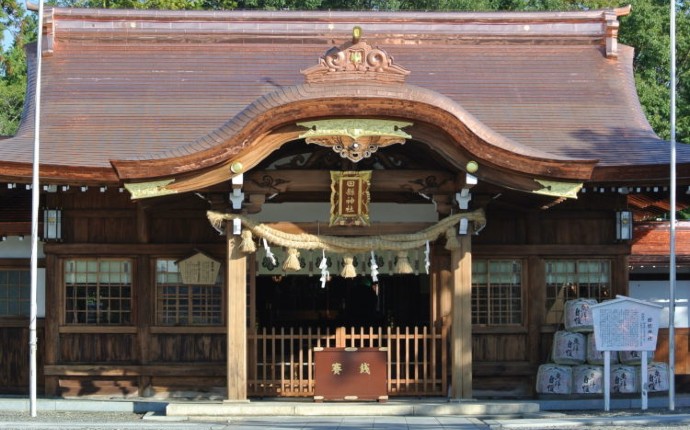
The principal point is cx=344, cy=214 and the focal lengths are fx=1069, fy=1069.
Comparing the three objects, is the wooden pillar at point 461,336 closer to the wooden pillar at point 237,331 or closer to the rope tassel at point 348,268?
the rope tassel at point 348,268

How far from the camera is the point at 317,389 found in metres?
14.9

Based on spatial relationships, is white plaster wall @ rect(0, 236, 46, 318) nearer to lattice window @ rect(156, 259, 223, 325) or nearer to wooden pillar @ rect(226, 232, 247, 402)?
lattice window @ rect(156, 259, 223, 325)

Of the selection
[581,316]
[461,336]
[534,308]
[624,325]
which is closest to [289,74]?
[534,308]

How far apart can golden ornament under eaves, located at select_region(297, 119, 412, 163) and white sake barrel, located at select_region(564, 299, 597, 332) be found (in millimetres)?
4028

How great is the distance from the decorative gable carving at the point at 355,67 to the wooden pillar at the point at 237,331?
8.82 feet

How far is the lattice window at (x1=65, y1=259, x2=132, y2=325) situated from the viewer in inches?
650

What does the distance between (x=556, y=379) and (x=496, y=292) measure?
5.48ft

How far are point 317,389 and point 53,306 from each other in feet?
14.7

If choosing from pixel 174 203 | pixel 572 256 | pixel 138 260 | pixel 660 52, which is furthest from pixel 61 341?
pixel 660 52

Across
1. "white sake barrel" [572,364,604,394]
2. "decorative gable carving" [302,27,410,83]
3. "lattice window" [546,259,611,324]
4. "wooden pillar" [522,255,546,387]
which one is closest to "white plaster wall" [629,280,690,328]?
"lattice window" [546,259,611,324]

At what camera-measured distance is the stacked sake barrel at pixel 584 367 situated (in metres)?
15.7

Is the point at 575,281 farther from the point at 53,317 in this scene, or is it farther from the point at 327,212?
the point at 53,317

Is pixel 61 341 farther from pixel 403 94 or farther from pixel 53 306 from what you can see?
pixel 403 94

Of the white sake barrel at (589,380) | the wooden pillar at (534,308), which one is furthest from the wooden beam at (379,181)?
the white sake barrel at (589,380)
